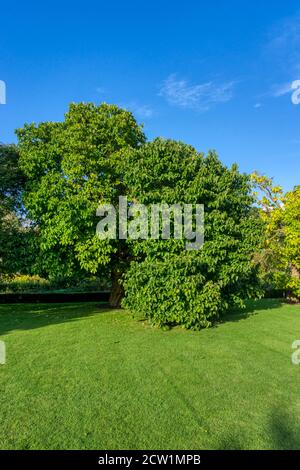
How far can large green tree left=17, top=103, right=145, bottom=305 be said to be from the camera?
1209 centimetres

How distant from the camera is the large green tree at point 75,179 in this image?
1209cm

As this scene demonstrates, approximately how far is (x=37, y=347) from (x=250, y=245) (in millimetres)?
7250

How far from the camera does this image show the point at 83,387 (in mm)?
5434

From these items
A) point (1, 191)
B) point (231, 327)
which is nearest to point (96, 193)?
point (1, 191)

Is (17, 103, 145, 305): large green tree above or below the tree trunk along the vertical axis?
above

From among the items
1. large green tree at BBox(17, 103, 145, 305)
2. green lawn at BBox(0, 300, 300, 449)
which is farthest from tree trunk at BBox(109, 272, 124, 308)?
green lawn at BBox(0, 300, 300, 449)

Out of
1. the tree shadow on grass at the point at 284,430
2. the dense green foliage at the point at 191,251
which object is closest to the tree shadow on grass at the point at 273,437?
the tree shadow on grass at the point at 284,430

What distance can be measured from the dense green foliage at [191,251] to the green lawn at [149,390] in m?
0.91

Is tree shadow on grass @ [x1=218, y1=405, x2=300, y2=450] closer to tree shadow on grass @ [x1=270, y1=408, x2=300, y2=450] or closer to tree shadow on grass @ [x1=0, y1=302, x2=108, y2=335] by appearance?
tree shadow on grass @ [x1=270, y1=408, x2=300, y2=450]

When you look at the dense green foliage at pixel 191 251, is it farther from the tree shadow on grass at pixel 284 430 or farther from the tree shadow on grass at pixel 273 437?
the tree shadow on grass at pixel 273 437

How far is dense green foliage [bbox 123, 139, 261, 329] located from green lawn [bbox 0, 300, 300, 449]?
0.91 metres

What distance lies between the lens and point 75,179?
12.9m

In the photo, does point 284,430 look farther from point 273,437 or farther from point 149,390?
point 149,390
